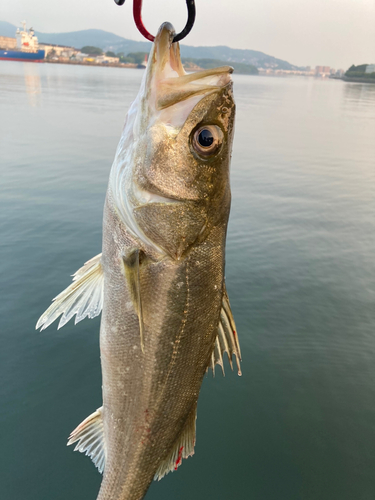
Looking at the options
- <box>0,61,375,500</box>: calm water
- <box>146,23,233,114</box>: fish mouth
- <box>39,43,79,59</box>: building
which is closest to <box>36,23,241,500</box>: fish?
<box>146,23,233,114</box>: fish mouth

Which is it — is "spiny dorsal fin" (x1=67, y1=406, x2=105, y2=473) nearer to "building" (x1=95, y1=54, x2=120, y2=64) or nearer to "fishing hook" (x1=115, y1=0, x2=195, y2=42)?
"fishing hook" (x1=115, y1=0, x2=195, y2=42)

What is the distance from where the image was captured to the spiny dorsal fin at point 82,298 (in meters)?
2.69

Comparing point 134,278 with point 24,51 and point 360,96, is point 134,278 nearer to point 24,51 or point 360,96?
point 360,96

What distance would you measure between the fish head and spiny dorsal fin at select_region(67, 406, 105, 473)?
145 cm

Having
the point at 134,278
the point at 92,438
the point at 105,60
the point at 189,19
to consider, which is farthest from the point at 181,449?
the point at 105,60

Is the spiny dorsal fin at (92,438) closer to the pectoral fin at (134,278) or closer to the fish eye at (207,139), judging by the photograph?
the pectoral fin at (134,278)

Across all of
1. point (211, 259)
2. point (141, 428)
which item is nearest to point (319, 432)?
point (141, 428)

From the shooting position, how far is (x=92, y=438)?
8.84 feet

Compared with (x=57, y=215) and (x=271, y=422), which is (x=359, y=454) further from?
(x=57, y=215)

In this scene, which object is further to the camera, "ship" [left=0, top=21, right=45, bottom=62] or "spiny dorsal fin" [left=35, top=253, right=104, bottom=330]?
"ship" [left=0, top=21, right=45, bottom=62]

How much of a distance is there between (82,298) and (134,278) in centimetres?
63

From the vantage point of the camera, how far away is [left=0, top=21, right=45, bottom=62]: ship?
104m

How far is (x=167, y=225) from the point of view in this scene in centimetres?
234

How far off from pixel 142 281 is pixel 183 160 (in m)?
0.84
